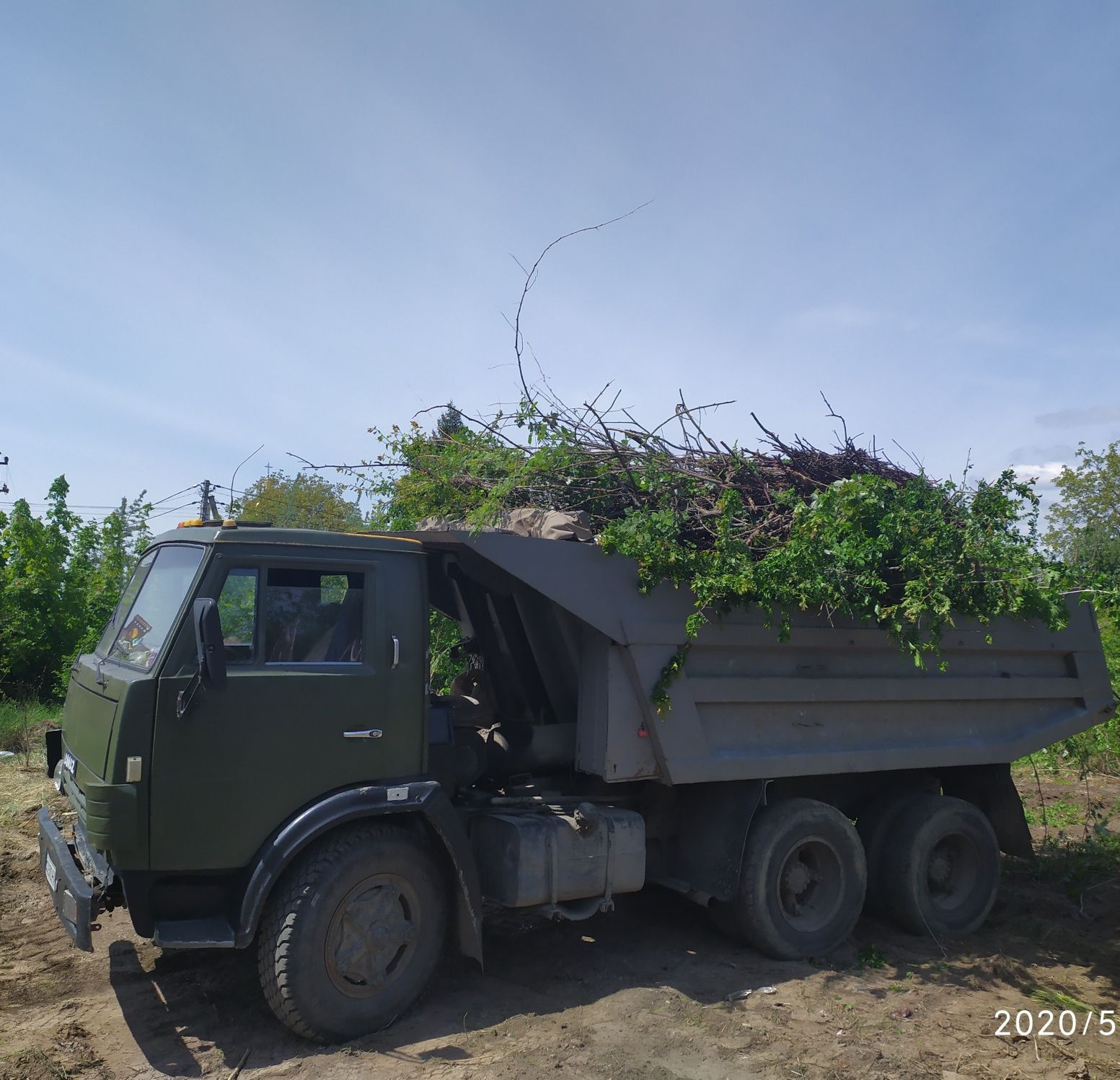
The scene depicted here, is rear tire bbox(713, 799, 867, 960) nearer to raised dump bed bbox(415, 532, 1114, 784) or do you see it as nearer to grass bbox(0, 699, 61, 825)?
raised dump bed bbox(415, 532, 1114, 784)

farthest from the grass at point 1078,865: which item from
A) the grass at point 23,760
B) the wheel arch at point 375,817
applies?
the grass at point 23,760

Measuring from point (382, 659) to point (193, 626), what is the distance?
913 millimetres

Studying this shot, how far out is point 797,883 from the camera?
5859 millimetres

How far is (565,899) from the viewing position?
4.98 metres

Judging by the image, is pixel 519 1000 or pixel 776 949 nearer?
pixel 519 1000

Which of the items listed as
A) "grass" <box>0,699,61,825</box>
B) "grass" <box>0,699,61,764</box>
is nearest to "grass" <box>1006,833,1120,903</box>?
"grass" <box>0,699,61,825</box>

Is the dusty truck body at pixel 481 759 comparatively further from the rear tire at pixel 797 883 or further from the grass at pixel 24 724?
the grass at pixel 24 724

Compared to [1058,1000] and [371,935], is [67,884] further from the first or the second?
[1058,1000]

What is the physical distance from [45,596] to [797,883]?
11.1m

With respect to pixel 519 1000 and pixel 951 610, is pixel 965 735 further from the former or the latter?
pixel 519 1000

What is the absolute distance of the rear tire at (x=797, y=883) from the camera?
5531 mm

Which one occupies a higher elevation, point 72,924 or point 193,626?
point 193,626

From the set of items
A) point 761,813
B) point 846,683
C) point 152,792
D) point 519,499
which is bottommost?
point 761,813

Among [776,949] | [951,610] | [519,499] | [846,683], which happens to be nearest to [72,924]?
[519,499]
